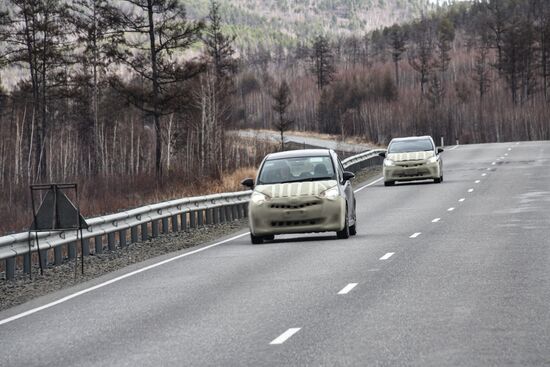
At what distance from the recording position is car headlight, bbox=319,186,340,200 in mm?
21172

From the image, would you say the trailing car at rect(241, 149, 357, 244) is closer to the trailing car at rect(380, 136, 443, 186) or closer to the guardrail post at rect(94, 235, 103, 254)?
the guardrail post at rect(94, 235, 103, 254)

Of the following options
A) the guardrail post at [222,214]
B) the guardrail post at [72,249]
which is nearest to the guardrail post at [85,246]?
the guardrail post at [72,249]

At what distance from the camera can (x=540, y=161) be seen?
176 feet

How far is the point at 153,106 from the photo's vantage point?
53.1m

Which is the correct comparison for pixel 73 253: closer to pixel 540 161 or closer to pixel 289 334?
pixel 289 334

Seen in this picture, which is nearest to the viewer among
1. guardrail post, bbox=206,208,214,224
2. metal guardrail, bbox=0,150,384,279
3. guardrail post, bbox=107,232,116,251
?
metal guardrail, bbox=0,150,384,279

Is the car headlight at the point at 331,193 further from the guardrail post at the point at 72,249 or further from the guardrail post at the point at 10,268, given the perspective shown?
the guardrail post at the point at 10,268

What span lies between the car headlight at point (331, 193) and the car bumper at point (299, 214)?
0.28ft

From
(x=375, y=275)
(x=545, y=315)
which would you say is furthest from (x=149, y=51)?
(x=545, y=315)

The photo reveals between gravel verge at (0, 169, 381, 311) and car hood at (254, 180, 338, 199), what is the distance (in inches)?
84.7

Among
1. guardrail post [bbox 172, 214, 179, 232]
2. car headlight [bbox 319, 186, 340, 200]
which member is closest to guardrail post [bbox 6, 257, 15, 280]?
car headlight [bbox 319, 186, 340, 200]

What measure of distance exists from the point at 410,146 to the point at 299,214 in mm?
19776

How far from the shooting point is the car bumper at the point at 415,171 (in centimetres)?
4019

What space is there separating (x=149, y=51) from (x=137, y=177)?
22.0 feet
